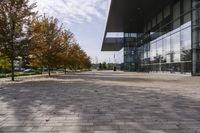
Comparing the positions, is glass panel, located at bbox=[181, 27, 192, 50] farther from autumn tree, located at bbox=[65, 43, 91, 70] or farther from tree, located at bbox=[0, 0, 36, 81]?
tree, located at bbox=[0, 0, 36, 81]

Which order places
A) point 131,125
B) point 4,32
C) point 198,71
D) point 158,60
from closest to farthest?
1. point 131,125
2. point 4,32
3. point 198,71
4. point 158,60

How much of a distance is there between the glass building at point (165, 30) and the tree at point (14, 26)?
13.5 metres

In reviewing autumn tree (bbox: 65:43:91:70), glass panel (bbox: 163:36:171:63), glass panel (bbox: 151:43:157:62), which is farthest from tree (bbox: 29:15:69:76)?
glass panel (bbox: 151:43:157:62)

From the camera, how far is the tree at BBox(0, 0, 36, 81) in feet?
72.8

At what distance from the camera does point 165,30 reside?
42.0m

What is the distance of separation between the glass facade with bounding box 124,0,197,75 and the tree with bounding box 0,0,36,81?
17106 mm

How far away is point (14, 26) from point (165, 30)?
24.9 meters

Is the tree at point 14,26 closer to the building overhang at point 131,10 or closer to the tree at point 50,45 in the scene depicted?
the tree at point 50,45

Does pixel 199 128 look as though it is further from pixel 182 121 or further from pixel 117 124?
pixel 117 124

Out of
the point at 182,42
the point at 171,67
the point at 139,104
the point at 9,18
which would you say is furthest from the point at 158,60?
the point at 139,104

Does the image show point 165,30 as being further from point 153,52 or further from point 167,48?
point 153,52

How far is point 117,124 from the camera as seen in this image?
6461mm

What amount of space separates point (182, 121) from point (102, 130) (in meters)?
2.01

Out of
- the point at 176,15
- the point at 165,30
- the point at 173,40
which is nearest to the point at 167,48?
the point at 173,40
